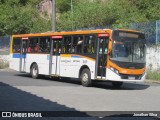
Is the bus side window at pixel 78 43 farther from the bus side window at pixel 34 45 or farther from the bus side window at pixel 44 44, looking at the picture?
the bus side window at pixel 34 45

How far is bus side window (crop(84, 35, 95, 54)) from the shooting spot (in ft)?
75.5

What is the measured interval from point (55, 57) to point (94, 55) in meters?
4.23

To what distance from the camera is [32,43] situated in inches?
1140

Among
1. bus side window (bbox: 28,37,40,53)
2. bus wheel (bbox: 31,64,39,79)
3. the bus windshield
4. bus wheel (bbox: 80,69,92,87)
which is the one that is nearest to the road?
the bus windshield

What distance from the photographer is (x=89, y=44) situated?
76.4 feet

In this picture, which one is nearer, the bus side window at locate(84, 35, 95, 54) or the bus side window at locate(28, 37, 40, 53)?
the bus side window at locate(84, 35, 95, 54)

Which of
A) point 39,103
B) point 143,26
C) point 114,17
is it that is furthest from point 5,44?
point 39,103

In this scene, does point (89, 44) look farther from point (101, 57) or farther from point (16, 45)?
point (16, 45)

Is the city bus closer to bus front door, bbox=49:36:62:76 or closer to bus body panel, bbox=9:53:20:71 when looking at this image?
bus front door, bbox=49:36:62:76

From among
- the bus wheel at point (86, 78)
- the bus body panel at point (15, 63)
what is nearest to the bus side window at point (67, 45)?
the bus wheel at point (86, 78)

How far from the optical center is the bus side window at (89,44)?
75.5ft

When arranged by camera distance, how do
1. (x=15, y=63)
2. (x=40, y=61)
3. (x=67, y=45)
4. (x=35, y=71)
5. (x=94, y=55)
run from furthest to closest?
1. (x=15, y=63)
2. (x=35, y=71)
3. (x=40, y=61)
4. (x=67, y=45)
5. (x=94, y=55)

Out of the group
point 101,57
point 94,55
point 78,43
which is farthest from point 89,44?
point 101,57

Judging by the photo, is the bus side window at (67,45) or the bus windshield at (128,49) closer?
the bus windshield at (128,49)
